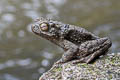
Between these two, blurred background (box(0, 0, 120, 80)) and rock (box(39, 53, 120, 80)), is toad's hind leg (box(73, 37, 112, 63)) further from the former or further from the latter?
blurred background (box(0, 0, 120, 80))

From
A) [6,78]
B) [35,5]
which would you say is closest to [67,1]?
[35,5]

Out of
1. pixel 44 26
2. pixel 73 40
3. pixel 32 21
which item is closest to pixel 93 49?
pixel 73 40

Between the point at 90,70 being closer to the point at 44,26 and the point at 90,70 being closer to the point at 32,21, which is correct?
the point at 44,26

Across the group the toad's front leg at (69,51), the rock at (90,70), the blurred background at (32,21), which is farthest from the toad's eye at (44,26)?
the blurred background at (32,21)

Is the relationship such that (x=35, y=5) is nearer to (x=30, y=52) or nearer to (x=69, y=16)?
(x=69, y=16)

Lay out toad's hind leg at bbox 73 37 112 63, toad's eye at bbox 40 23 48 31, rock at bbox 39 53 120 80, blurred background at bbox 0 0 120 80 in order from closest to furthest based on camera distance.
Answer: rock at bbox 39 53 120 80 → toad's hind leg at bbox 73 37 112 63 → toad's eye at bbox 40 23 48 31 → blurred background at bbox 0 0 120 80

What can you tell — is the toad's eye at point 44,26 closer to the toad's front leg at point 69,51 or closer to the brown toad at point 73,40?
the brown toad at point 73,40

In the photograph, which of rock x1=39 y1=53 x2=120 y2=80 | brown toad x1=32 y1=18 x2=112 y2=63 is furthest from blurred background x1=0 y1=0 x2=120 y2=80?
rock x1=39 y1=53 x2=120 y2=80

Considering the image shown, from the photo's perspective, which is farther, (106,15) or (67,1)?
A: (67,1)
